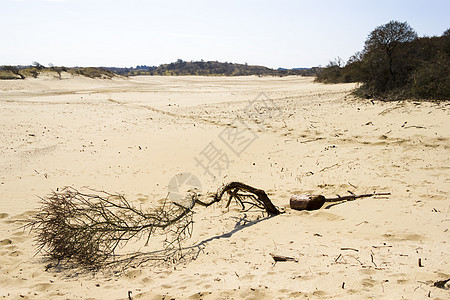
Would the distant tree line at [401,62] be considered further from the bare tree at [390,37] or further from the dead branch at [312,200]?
the dead branch at [312,200]

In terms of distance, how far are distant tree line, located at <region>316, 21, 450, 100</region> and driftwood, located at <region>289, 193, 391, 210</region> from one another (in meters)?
8.32

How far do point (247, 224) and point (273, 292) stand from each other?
7.06 feet

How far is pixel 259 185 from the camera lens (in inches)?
271

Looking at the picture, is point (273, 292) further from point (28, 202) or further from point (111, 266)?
point (28, 202)

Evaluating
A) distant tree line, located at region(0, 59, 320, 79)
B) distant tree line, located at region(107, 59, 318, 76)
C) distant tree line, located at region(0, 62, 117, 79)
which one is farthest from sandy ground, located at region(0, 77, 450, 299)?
distant tree line, located at region(107, 59, 318, 76)

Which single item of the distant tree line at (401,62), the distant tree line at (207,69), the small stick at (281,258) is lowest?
the small stick at (281,258)

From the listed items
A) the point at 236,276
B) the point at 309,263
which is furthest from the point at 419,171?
the point at 236,276

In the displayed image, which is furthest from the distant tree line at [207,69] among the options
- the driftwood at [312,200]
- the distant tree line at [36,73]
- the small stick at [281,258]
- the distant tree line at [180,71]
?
the small stick at [281,258]

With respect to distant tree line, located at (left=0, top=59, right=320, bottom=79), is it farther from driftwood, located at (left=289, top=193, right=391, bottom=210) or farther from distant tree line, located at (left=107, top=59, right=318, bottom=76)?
driftwood, located at (left=289, top=193, right=391, bottom=210)

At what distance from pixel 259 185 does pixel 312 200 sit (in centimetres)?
189

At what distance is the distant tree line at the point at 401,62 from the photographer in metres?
11.9

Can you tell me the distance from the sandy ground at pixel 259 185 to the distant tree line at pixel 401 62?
973 mm

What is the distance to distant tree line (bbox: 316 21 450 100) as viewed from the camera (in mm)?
11898

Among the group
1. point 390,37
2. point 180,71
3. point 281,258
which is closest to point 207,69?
point 180,71
